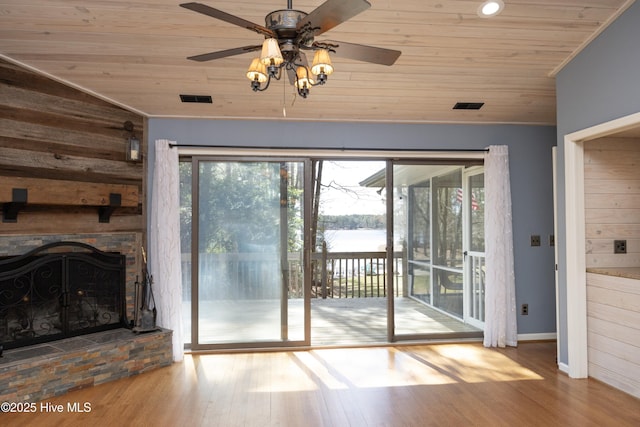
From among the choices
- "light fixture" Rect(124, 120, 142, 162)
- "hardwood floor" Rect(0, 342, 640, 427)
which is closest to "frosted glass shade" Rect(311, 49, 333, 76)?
"hardwood floor" Rect(0, 342, 640, 427)

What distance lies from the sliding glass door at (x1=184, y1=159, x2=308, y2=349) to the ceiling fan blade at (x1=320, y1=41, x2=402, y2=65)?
2280mm

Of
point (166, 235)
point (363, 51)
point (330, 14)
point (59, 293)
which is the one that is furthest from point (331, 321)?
point (330, 14)

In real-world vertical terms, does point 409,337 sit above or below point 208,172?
below

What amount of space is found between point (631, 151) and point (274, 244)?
132 inches

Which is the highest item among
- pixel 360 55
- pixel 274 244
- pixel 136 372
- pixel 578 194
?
pixel 360 55

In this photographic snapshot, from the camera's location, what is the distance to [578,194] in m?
3.53

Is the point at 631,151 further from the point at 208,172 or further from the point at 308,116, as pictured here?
the point at 208,172

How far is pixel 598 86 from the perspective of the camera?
3.30m

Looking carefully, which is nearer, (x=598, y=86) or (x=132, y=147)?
(x=598, y=86)

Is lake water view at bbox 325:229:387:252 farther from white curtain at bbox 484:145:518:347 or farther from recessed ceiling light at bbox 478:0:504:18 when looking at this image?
recessed ceiling light at bbox 478:0:504:18

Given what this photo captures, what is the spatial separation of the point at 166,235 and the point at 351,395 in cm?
227

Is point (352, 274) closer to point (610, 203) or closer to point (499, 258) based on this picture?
point (499, 258)

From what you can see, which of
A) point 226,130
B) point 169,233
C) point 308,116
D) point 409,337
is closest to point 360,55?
point 308,116

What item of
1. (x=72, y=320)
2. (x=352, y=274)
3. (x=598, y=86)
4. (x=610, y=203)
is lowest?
(x=72, y=320)
